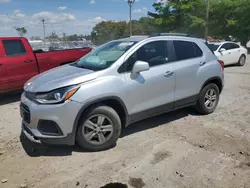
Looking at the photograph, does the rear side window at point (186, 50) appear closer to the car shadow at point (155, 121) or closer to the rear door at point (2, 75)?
the car shadow at point (155, 121)

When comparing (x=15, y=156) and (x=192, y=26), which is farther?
(x=192, y=26)

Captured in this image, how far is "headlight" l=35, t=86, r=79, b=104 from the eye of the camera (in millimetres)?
3480

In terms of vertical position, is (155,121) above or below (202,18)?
below

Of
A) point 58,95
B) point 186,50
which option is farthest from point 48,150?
point 186,50

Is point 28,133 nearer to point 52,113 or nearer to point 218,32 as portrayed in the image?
point 52,113

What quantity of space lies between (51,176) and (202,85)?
342 centimetres

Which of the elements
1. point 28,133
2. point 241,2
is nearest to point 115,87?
point 28,133

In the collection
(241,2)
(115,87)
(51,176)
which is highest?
(241,2)

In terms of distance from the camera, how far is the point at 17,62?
6.80 m

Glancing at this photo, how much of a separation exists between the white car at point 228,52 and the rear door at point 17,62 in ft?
28.1

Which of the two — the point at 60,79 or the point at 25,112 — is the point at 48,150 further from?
the point at 60,79

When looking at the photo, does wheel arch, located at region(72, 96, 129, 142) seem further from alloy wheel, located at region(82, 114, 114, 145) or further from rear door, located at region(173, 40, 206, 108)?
rear door, located at region(173, 40, 206, 108)

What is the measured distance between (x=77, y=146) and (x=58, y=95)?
1.03m

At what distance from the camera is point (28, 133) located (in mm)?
3805
